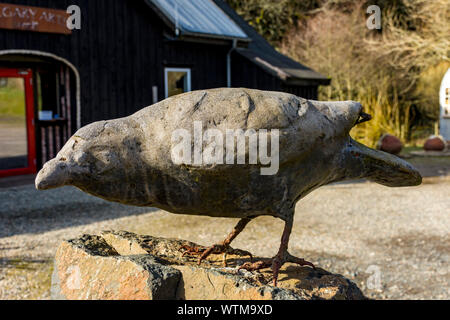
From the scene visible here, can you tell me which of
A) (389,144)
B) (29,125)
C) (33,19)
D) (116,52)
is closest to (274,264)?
(33,19)

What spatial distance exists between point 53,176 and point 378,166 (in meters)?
2.01

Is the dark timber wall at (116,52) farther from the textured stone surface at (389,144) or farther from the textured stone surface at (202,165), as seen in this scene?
the textured stone surface at (202,165)

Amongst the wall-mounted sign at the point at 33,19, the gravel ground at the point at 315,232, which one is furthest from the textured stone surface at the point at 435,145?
the wall-mounted sign at the point at 33,19

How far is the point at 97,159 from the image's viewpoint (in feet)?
9.16

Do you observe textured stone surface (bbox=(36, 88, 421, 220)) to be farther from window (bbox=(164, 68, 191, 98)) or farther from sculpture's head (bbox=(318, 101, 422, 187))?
window (bbox=(164, 68, 191, 98))

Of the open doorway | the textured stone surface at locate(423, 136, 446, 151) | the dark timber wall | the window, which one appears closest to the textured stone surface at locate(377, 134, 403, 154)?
the textured stone surface at locate(423, 136, 446, 151)

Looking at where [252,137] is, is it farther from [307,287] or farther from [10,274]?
[10,274]

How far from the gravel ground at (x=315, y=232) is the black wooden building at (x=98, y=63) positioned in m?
1.77

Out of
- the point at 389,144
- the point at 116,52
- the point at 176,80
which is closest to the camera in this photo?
the point at 116,52

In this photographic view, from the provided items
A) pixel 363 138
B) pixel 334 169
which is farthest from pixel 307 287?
pixel 363 138

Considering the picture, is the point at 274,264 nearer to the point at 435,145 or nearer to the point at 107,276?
the point at 107,276

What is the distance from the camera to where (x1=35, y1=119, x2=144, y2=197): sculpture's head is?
2.75 metres

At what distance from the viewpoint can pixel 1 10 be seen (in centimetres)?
878

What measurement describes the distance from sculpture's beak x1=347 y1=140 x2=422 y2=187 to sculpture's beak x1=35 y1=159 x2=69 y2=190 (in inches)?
68.6
